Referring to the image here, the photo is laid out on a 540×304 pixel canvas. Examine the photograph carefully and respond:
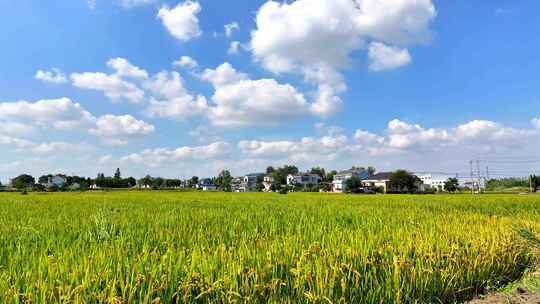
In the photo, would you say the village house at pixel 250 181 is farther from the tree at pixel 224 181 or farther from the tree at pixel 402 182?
the tree at pixel 402 182

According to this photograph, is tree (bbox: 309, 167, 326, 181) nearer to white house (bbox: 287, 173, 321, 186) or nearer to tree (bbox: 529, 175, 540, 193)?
white house (bbox: 287, 173, 321, 186)

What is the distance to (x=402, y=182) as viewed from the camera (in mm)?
83062

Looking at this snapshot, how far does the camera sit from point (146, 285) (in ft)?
9.12

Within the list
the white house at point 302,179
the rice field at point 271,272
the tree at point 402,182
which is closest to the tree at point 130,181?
the white house at point 302,179

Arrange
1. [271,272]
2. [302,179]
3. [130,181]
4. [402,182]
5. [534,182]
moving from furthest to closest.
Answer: [302,179], [130,181], [402,182], [534,182], [271,272]

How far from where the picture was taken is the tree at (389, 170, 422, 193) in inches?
3268

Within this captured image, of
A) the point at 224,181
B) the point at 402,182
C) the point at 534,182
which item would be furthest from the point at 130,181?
the point at 534,182

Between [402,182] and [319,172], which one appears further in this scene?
[319,172]

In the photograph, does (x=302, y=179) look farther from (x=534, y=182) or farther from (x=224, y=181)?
(x=534, y=182)

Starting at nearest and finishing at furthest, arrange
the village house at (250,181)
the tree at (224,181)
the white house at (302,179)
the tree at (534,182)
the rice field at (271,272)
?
the rice field at (271,272) < the tree at (534,182) < the tree at (224,181) < the white house at (302,179) < the village house at (250,181)

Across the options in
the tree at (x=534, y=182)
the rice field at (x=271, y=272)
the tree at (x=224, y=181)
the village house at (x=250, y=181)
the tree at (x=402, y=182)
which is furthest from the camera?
the village house at (x=250, y=181)

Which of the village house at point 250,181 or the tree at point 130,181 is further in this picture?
the village house at point 250,181

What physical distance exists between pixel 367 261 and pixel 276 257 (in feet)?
3.14

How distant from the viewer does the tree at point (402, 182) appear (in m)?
83.0
